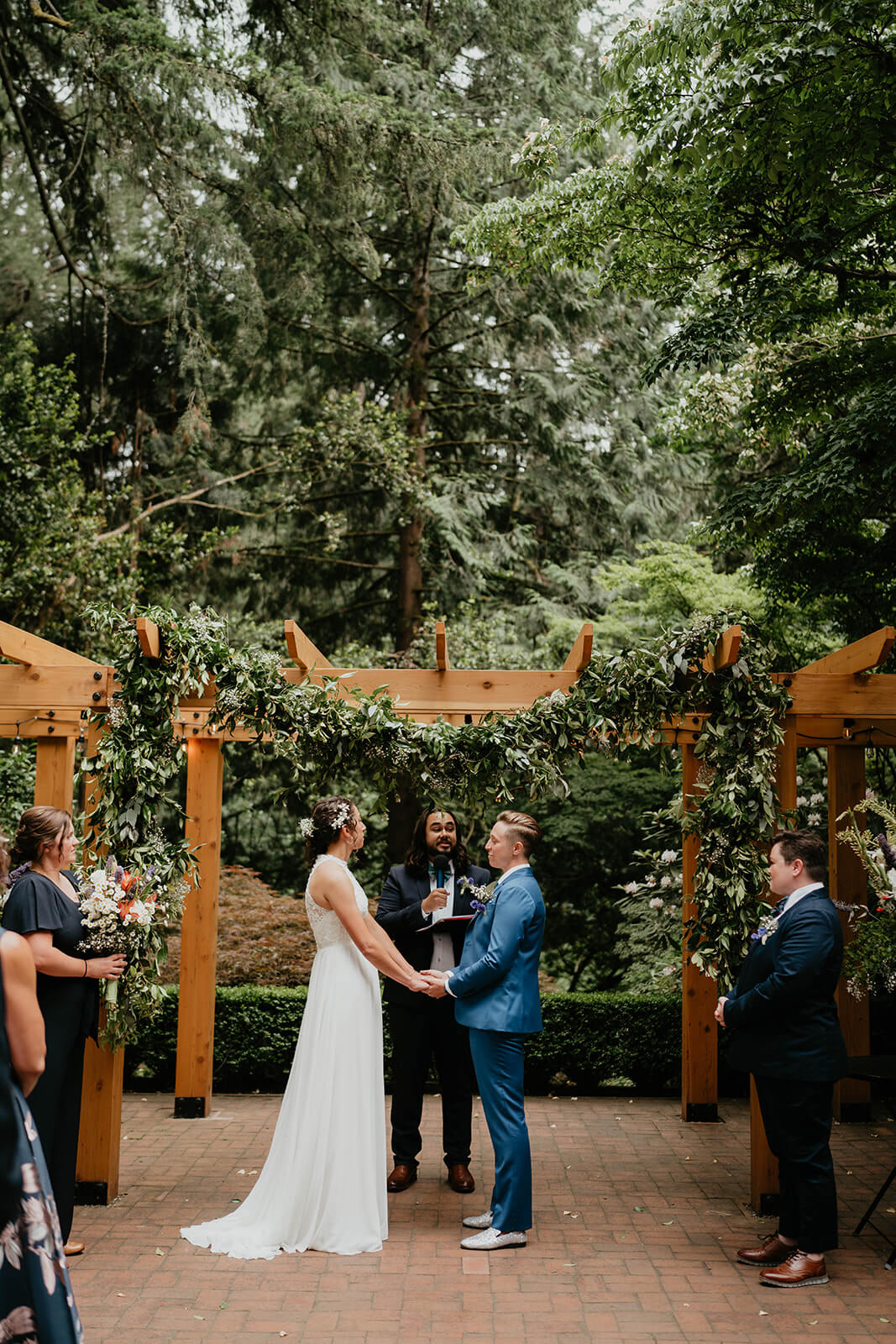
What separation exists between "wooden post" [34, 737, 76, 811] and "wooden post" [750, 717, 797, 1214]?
3.72 meters

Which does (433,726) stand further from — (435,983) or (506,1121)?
(506,1121)

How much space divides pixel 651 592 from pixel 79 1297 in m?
7.55

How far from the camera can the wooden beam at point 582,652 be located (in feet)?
18.2

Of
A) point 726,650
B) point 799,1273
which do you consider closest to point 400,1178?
point 799,1273

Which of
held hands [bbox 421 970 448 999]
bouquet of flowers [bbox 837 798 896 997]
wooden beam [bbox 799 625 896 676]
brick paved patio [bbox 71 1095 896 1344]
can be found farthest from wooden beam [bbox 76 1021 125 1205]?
wooden beam [bbox 799 625 896 676]

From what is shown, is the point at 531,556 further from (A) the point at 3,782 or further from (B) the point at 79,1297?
(B) the point at 79,1297

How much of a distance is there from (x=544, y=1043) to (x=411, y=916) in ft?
9.50

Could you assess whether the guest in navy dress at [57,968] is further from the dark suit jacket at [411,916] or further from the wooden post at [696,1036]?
the wooden post at [696,1036]

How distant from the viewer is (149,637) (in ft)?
17.7

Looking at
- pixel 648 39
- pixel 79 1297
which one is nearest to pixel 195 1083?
pixel 79 1297

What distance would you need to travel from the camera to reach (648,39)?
6.24 meters

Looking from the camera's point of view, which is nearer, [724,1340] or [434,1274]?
[724,1340]

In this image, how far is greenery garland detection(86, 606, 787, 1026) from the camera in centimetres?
545

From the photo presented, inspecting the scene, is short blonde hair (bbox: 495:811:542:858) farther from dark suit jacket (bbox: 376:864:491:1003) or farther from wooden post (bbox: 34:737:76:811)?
wooden post (bbox: 34:737:76:811)
